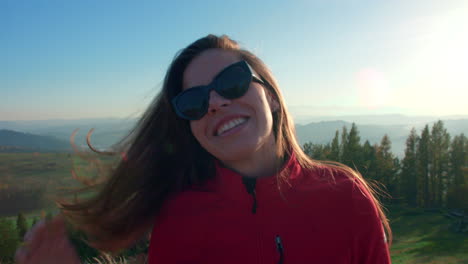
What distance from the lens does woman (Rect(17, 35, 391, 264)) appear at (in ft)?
5.98

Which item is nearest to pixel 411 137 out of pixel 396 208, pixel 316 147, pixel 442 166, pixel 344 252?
pixel 442 166

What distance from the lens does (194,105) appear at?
195 cm

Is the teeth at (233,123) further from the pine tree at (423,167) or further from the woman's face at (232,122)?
the pine tree at (423,167)

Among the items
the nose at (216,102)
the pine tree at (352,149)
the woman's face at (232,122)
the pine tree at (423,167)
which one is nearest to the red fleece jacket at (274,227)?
the woman's face at (232,122)

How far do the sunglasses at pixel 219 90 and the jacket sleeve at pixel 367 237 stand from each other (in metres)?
1.08

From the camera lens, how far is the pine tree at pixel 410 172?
39.6 m

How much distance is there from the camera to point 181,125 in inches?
96.9

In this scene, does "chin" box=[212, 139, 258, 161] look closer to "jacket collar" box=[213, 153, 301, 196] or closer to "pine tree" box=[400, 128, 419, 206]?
"jacket collar" box=[213, 153, 301, 196]

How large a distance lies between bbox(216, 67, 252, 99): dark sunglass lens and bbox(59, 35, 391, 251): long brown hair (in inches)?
13.1

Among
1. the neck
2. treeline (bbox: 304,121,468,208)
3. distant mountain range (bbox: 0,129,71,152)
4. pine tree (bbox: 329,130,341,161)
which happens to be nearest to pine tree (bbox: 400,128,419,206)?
treeline (bbox: 304,121,468,208)

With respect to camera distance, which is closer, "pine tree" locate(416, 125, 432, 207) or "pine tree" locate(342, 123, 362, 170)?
"pine tree" locate(342, 123, 362, 170)

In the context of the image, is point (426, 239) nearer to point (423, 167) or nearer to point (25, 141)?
point (423, 167)

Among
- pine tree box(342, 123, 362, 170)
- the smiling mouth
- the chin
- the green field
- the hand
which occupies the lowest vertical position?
the green field

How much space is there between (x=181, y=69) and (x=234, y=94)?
1.86ft
